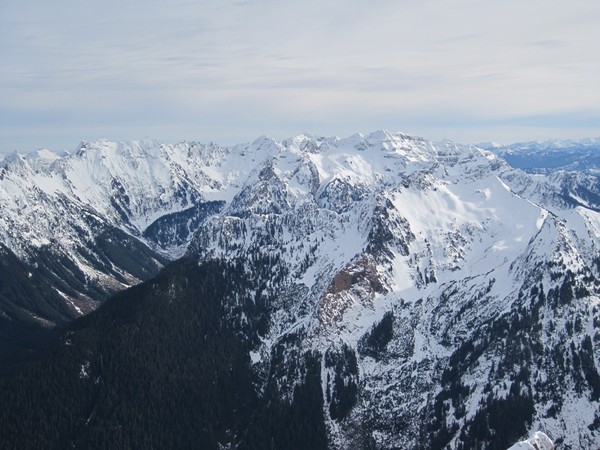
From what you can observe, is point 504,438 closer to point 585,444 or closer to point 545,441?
point 585,444

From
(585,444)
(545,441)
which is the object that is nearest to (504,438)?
(585,444)

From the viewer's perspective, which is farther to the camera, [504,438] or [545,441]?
[504,438]

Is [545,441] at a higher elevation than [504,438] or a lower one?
higher

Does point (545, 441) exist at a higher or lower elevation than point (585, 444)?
higher

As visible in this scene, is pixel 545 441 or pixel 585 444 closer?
pixel 545 441
